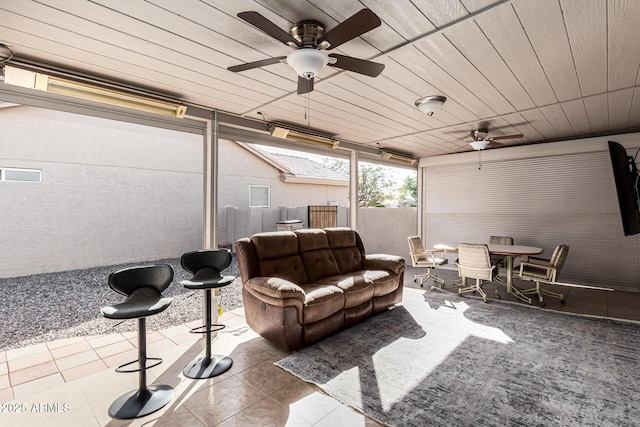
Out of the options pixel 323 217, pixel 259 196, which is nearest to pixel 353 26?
pixel 323 217

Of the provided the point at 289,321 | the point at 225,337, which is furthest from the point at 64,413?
the point at 289,321

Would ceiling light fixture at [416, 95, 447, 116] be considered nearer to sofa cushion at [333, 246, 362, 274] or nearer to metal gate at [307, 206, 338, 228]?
sofa cushion at [333, 246, 362, 274]

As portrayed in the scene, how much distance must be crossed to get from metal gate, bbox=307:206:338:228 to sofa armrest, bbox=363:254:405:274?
2862mm

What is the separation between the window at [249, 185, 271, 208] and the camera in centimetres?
820

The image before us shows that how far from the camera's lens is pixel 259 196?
8.33m

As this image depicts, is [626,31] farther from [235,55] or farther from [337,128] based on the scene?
[337,128]

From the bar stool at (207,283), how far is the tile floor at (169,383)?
87 mm

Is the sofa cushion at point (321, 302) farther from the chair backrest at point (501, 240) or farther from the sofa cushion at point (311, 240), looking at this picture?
the chair backrest at point (501, 240)

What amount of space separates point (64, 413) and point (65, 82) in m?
2.40

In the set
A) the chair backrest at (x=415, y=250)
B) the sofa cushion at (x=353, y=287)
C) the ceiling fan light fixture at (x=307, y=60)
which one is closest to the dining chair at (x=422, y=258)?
the chair backrest at (x=415, y=250)

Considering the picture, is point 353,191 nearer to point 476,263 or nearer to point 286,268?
point 476,263

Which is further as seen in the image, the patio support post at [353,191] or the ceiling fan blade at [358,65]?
the patio support post at [353,191]

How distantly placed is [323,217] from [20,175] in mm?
5525

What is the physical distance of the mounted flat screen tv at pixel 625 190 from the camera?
9.60ft
